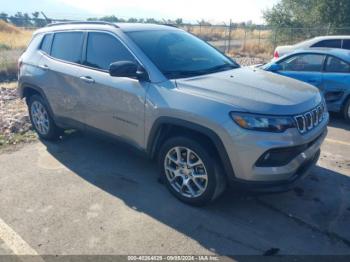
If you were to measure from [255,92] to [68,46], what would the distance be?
277 centimetres

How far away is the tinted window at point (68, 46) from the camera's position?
479 centimetres

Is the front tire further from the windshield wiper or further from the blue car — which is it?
the blue car

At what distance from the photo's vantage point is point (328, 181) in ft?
14.5

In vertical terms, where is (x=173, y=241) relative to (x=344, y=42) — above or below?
below

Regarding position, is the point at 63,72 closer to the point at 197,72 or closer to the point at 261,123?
the point at 197,72

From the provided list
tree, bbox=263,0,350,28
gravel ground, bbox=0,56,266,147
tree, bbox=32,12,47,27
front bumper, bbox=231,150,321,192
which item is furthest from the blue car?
tree, bbox=263,0,350,28

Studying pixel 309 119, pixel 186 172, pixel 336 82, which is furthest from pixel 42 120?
pixel 336 82

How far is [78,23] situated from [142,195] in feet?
8.49

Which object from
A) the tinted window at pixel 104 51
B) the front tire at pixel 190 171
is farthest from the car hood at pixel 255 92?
the tinted window at pixel 104 51

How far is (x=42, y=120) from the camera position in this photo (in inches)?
225

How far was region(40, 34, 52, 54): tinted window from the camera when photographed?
535cm

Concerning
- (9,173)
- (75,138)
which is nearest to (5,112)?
(75,138)

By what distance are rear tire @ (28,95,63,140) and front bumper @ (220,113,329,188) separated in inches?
128

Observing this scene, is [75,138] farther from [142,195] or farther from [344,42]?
[344,42]
